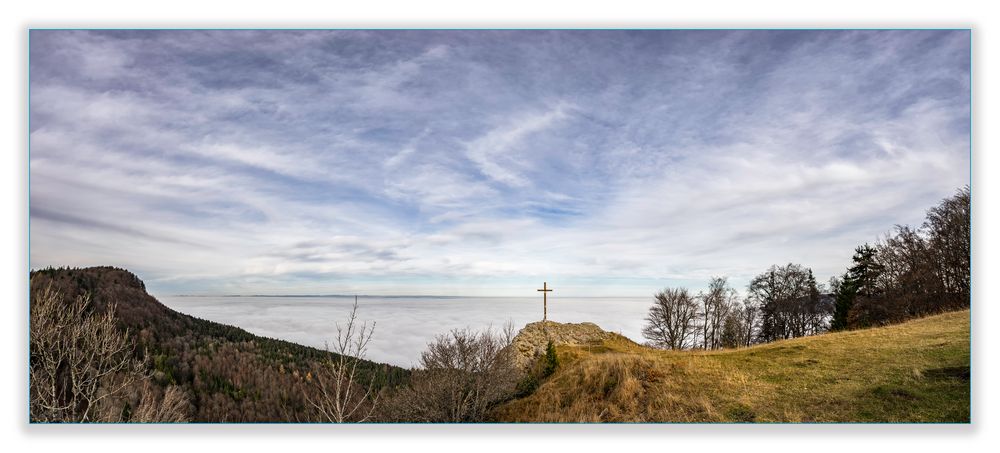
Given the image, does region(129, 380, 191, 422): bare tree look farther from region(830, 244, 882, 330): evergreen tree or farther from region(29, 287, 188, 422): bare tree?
region(830, 244, 882, 330): evergreen tree

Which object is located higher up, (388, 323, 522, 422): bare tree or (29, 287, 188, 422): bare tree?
(29, 287, 188, 422): bare tree

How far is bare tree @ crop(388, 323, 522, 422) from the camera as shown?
9.55 metres

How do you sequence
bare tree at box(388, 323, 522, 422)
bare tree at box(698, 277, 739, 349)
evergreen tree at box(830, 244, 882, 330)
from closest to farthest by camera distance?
bare tree at box(388, 323, 522, 422) → evergreen tree at box(830, 244, 882, 330) → bare tree at box(698, 277, 739, 349)

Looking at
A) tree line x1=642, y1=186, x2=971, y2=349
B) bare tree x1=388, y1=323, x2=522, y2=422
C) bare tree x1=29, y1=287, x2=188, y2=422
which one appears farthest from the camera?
tree line x1=642, y1=186, x2=971, y2=349

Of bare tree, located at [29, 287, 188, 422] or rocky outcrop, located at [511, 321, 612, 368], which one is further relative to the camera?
rocky outcrop, located at [511, 321, 612, 368]

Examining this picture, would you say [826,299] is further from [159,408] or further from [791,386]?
[159,408]

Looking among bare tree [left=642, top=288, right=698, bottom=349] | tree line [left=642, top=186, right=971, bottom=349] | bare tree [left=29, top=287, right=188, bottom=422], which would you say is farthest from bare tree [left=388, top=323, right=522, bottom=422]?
bare tree [left=642, top=288, right=698, bottom=349]

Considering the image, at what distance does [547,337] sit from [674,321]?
14518mm

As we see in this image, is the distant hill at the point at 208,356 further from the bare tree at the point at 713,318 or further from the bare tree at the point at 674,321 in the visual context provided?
the bare tree at the point at 713,318

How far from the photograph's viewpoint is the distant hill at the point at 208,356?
283 inches

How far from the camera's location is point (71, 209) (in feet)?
21.3

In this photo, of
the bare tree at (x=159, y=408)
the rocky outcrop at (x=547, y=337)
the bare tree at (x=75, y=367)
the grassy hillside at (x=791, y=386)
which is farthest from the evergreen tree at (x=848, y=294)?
the bare tree at (x=75, y=367)

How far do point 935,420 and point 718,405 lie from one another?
8.56ft

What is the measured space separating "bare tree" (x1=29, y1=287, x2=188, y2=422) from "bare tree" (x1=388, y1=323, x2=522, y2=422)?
14.9ft
